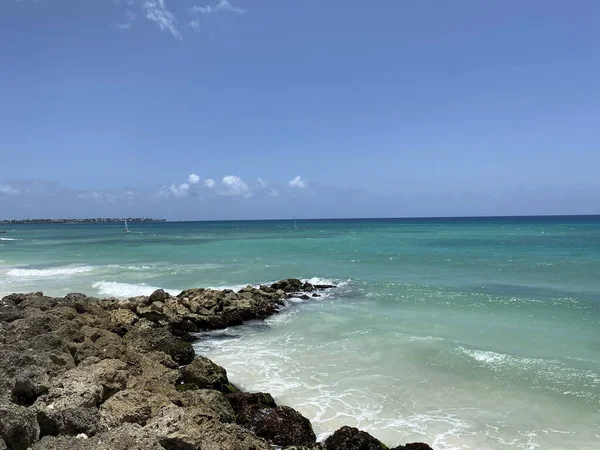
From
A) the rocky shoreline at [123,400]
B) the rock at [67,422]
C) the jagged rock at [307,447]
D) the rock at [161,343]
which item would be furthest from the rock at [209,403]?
the rock at [161,343]

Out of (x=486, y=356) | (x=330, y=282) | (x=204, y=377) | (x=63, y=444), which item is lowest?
(x=486, y=356)

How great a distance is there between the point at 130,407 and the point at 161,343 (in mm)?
4984

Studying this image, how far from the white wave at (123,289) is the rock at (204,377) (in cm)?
1291

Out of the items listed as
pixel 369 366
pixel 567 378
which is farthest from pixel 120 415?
pixel 567 378

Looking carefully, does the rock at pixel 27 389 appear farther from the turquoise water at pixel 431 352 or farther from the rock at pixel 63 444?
the turquoise water at pixel 431 352

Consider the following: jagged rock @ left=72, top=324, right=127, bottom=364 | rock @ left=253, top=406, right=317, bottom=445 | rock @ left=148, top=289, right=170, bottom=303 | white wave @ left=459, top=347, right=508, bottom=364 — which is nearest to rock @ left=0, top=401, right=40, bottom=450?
jagged rock @ left=72, top=324, right=127, bottom=364

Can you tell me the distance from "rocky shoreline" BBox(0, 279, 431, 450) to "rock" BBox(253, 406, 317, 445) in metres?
0.02

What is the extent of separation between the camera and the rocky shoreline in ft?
19.8

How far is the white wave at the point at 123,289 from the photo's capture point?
2244 cm

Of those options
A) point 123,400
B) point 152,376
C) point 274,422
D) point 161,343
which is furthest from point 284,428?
point 161,343

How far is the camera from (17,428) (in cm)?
575

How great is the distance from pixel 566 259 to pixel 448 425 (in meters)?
32.1

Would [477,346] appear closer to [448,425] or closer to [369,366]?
[369,366]

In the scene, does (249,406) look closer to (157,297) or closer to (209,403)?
(209,403)
